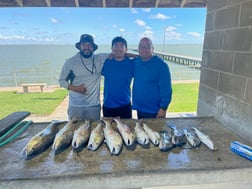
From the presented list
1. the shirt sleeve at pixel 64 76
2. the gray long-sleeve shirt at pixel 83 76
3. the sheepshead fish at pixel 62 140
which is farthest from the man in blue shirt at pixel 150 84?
the sheepshead fish at pixel 62 140

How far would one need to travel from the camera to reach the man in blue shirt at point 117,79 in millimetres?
2558

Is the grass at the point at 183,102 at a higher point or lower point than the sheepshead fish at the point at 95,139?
lower

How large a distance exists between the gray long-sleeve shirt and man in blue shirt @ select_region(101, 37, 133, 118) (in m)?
0.12

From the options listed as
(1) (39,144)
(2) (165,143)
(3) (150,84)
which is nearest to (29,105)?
(3) (150,84)

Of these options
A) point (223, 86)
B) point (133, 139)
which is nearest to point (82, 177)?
point (133, 139)

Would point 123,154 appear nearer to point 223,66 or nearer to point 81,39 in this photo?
point 223,66

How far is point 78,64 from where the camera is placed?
8.46 ft

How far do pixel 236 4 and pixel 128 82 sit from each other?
140cm

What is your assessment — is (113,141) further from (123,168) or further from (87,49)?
(87,49)

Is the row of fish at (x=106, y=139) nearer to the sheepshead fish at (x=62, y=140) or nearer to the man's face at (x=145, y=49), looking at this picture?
the sheepshead fish at (x=62, y=140)

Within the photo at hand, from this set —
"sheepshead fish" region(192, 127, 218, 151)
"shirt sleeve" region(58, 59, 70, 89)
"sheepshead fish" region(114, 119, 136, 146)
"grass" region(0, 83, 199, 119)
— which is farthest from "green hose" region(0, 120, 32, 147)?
"grass" region(0, 83, 199, 119)

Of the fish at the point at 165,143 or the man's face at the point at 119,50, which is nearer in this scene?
the fish at the point at 165,143

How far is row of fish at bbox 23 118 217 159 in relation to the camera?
1.51m

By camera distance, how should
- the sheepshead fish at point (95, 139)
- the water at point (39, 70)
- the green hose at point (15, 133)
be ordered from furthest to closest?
the water at point (39, 70), the green hose at point (15, 133), the sheepshead fish at point (95, 139)
